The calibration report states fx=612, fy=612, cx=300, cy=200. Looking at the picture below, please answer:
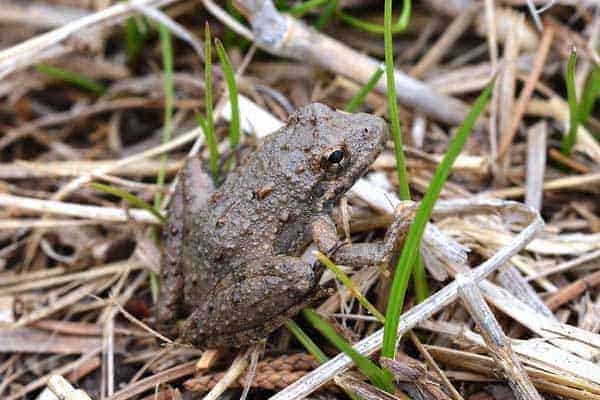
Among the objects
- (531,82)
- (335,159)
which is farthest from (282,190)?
(531,82)

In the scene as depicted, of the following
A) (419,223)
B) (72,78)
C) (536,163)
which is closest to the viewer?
(419,223)

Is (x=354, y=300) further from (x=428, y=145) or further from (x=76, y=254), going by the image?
(x=76, y=254)

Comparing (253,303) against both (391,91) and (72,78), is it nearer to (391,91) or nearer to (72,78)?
(391,91)

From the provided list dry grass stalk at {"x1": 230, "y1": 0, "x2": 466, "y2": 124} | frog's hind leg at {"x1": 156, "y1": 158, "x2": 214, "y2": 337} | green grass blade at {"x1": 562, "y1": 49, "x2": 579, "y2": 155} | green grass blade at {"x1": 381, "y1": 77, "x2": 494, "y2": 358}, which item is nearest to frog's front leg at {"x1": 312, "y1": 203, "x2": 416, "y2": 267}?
green grass blade at {"x1": 381, "y1": 77, "x2": 494, "y2": 358}

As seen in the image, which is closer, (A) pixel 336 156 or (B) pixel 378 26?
(A) pixel 336 156

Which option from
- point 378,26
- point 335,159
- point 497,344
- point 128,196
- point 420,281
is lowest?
point 497,344

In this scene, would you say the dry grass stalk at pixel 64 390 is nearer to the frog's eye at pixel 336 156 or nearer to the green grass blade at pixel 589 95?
the frog's eye at pixel 336 156

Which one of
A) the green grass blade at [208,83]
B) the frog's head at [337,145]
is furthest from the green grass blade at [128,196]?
the frog's head at [337,145]
